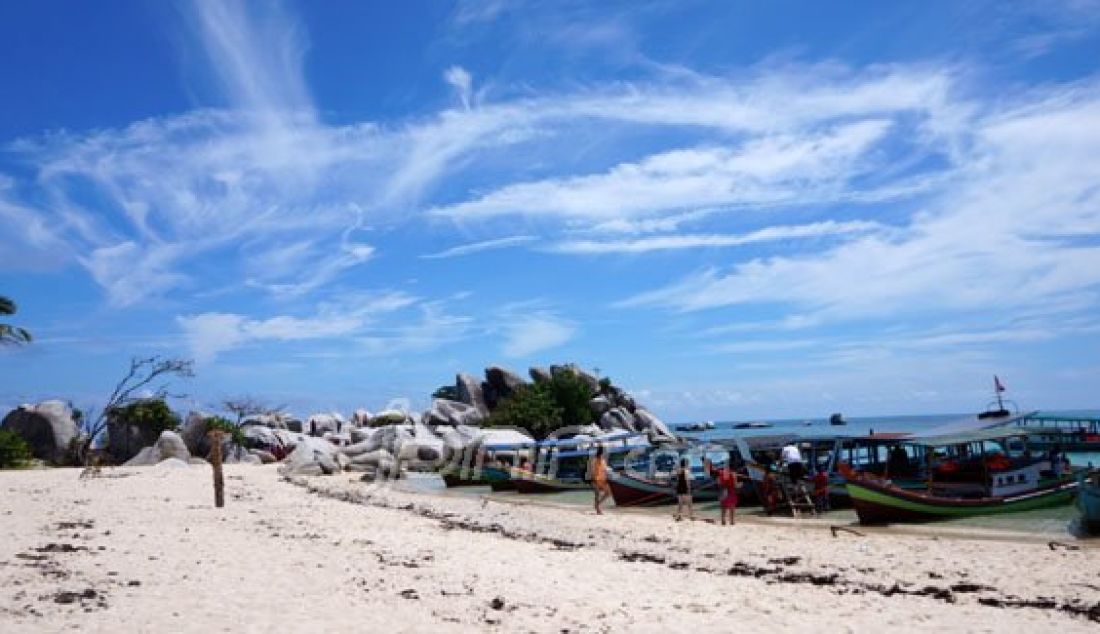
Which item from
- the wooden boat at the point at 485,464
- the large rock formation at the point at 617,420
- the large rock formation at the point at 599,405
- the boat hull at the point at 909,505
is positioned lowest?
the boat hull at the point at 909,505

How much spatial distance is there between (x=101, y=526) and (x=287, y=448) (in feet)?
119

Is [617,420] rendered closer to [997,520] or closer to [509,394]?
[509,394]

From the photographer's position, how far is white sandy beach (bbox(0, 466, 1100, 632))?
10.1 metres

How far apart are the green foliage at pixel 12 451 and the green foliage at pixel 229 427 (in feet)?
33.5

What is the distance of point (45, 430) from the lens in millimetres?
47719

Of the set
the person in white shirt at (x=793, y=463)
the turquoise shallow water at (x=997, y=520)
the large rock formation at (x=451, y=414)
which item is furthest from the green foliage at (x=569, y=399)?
the person in white shirt at (x=793, y=463)

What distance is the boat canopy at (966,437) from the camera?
23872 mm

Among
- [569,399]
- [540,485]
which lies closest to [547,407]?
[569,399]

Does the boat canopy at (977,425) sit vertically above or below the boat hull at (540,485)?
above

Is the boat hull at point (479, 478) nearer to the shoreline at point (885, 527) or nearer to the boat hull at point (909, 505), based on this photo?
the shoreline at point (885, 527)

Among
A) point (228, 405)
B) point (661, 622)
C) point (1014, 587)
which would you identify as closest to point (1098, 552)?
point (1014, 587)

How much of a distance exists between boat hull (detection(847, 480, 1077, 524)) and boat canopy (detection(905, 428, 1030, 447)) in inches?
97.7

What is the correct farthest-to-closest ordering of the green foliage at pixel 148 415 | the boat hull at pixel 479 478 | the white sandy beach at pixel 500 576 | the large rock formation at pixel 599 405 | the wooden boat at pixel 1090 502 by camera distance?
the large rock formation at pixel 599 405, the green foliage at pixel 148 415, the boat hull at pixel 479 478, the wooden boat at pixel 1090 502, the white sandy beach at pixel 500 576

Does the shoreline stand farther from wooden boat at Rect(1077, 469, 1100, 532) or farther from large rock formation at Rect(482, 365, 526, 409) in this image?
large rock formation at Rect(482, 365, 526, 409)
